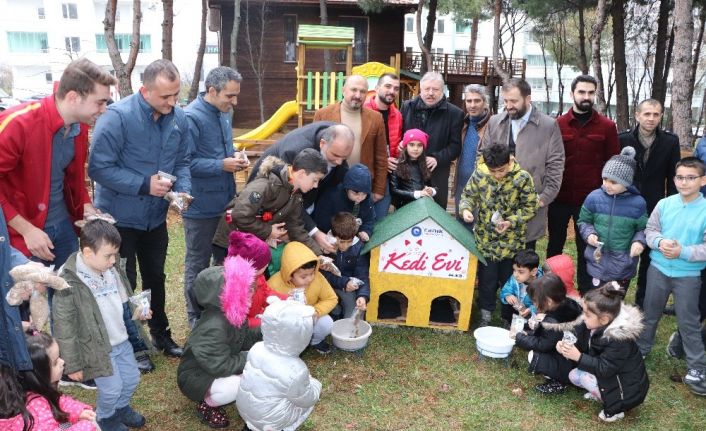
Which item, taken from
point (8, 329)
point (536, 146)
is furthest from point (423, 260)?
point (8, 329)

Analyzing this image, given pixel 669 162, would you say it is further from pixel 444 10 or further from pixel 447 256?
pixel 444 10

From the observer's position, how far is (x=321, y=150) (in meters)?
3.97

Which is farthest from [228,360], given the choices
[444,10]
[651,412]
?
[444,10]

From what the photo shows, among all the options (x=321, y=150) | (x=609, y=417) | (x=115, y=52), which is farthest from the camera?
(x=115, y=52)

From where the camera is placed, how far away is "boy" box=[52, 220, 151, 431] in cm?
273

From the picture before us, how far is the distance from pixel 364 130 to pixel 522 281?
Result: 72.4 inches

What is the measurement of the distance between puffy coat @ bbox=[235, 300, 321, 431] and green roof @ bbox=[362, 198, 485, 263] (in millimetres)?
1729

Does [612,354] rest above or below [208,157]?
below

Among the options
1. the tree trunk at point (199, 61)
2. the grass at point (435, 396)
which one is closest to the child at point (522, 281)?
the grass at point (435, 396)

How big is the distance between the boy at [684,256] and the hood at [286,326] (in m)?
2.65

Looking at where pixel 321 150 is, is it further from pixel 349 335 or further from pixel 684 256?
pixel 684 256

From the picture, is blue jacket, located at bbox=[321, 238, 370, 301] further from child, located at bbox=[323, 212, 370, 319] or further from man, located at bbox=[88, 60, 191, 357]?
man, located at bbox=[88, 60, 191, 357]

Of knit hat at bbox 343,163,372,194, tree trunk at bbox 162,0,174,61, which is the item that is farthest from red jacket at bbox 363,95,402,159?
tree trunk at bbox 162,0,174,61

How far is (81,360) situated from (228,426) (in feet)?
3.21
